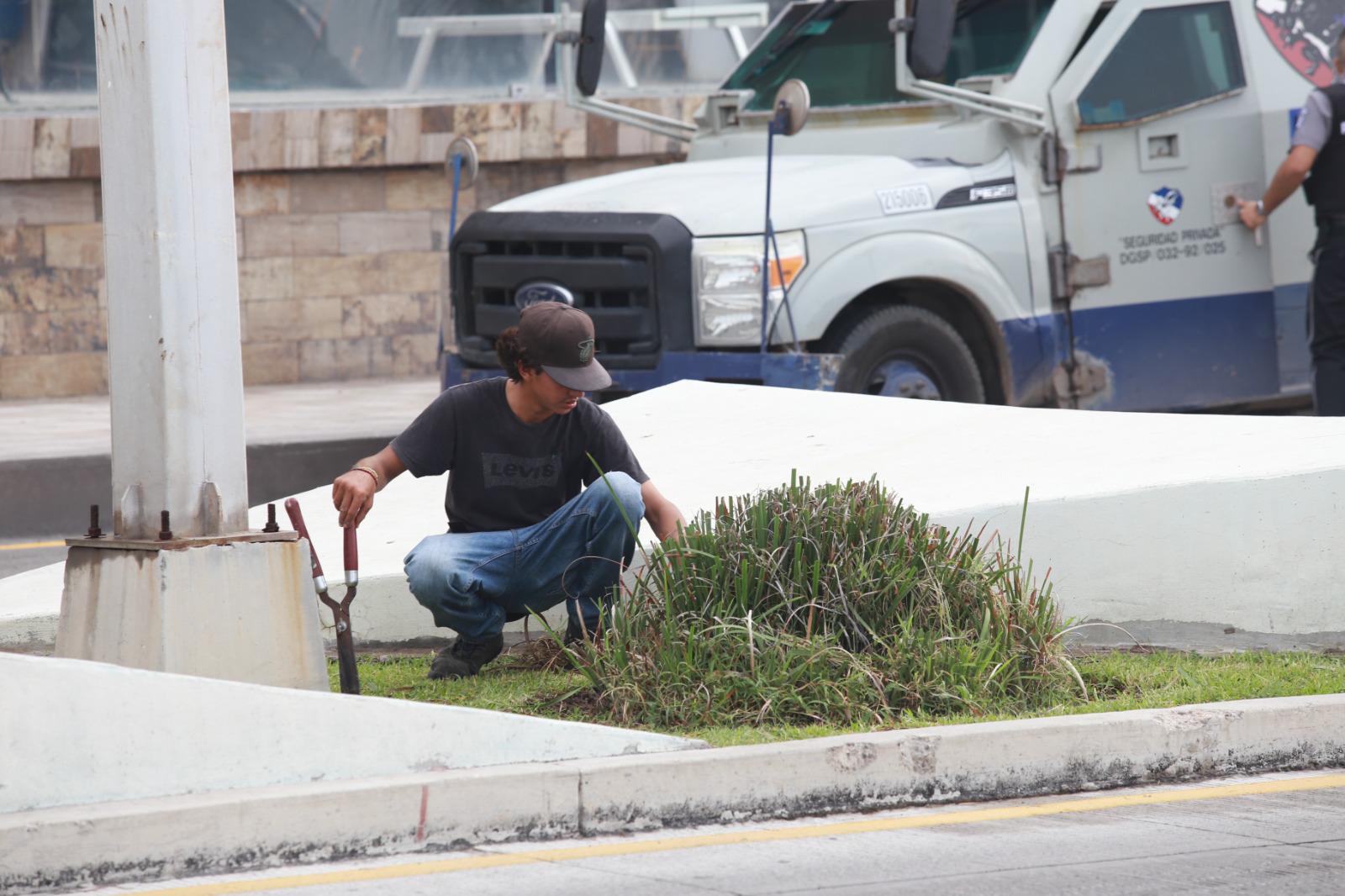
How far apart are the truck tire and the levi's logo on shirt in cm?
284

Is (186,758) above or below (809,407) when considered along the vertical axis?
below

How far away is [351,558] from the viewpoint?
5.11 m

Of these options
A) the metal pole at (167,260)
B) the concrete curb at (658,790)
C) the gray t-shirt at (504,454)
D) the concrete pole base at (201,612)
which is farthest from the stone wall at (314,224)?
the concrete curb at (658,790)

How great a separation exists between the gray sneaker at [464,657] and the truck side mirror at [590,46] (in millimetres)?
4956

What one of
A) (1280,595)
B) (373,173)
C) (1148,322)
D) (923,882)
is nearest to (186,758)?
(923,882)

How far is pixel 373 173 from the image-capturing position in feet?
48.7

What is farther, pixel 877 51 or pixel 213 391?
pixel 877 51

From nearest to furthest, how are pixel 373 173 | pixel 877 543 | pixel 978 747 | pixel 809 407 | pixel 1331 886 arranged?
pixel 1331 886 → pixel 978 747 → pixel 877 543 → pixel 809 407 → pixel 373 173

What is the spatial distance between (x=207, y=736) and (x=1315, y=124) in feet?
21.4

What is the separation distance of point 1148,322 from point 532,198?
3.00 m

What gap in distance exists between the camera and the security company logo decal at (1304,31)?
953 centimetres

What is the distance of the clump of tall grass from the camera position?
4996mm

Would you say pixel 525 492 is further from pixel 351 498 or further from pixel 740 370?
pixel 740 370

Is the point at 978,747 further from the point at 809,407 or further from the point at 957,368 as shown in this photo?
the point at 957,368
